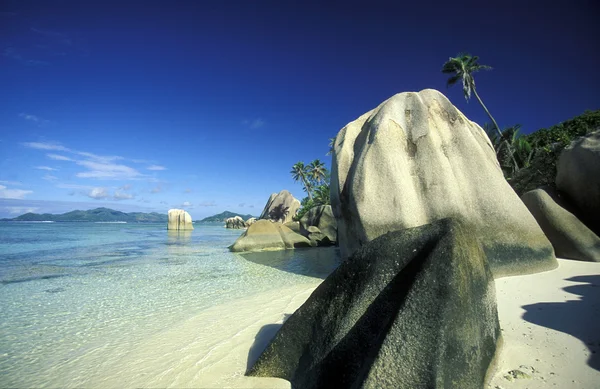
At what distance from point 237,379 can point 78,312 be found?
463 centimetres

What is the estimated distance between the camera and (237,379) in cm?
302

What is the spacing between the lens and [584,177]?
26.3 ft

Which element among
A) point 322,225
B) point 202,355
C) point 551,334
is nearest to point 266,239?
point 322,225

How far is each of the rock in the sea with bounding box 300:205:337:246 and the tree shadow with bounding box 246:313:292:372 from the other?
49.2 ft

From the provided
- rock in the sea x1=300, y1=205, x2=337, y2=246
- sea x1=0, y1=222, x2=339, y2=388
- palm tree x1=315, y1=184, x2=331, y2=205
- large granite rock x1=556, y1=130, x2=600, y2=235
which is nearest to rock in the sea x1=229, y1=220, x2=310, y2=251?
rock in the sea x1=300, y1=205, x2=337, y2=246

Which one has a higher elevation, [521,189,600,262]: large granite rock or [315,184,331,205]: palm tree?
[315,184,331,205]: palm tree

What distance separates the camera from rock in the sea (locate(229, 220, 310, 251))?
54.2 ft

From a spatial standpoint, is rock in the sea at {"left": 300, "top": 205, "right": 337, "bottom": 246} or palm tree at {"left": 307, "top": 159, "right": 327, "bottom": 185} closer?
rock in the sea at {"left": 300, "top": 205, "right": 337, "bottom": 246}

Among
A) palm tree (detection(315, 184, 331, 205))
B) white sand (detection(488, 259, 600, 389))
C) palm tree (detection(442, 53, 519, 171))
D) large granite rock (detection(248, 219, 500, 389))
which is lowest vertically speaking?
white sand (detection(488, 259, 600, 389))

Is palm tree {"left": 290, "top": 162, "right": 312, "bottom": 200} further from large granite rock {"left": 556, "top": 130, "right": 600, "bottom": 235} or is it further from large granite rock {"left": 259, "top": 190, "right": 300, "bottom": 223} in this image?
large granite rock {"left": 556, "top": 130, "right": 600, "bottom": 235}

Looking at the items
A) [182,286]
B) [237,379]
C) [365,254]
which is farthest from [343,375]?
[182,286]

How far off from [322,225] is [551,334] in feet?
59.4

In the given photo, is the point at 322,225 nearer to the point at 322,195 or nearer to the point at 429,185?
the point at 429,185

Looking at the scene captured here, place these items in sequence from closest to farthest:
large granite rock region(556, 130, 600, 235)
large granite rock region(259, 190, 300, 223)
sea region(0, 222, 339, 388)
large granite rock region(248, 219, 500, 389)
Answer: large granite rock region(248, 219, 500, 389)
sea region(0, 222, 339, 388)
large granite rock region(556, 130, 600, 235)
large granite rock region(259, 190, 300, 223)
